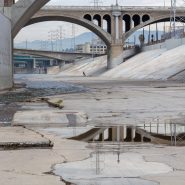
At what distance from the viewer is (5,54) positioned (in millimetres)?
31406

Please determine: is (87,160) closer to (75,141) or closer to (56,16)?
(75,141)

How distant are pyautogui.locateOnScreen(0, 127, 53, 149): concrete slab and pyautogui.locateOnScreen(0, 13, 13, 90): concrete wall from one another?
65.3 ft

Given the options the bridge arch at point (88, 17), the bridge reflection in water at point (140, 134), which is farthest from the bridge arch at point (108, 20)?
the bridge reflection in water at point (140, 134)

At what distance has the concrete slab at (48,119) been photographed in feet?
37.5

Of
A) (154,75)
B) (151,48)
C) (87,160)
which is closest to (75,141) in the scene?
(87,160)

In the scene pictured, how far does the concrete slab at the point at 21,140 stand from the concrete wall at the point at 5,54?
19893 millimetres

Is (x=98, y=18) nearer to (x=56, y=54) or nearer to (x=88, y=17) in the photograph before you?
(x=88, y=17)

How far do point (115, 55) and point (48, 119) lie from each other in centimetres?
9418

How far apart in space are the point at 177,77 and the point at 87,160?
47596mm

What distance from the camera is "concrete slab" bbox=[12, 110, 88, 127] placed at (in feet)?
37.5

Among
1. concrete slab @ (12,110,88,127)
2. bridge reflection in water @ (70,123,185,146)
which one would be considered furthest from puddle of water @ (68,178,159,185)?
concrete slab @ (12,110,88,127)

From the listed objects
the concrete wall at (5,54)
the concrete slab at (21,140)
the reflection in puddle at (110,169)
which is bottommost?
the reflection in puddle at (110,169)

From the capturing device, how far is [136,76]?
67125 mm

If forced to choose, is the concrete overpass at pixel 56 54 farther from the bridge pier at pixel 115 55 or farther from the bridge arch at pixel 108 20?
the bridge pier at pixel 115 55
